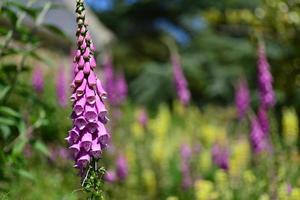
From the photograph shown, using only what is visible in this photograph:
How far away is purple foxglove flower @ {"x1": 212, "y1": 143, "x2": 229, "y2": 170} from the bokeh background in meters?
0.02

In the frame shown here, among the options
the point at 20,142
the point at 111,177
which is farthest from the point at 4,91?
the point at 111,177

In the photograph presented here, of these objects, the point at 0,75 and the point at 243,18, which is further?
the point at 243,18

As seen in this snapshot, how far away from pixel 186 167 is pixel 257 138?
1.02 meters

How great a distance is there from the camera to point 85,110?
2674 millimetres

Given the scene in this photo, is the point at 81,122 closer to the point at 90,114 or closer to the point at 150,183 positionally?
the point at 90,114

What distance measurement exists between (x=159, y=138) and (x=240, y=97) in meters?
1.23

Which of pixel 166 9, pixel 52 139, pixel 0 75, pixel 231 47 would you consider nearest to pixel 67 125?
pixel 52 139

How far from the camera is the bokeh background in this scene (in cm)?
541

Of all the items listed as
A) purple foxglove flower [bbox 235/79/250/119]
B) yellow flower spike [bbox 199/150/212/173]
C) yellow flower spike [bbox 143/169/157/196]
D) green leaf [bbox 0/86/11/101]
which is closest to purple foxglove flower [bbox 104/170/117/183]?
yellow flower spike [bbox 143/169/157/196]

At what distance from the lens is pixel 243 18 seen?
13.4 m

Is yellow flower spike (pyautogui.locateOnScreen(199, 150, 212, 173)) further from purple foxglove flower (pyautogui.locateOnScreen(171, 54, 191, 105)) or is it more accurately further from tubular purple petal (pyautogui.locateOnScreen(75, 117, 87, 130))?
tubular purple petal (pyautogui.locateOnScreen(75, 117, 87, 130))

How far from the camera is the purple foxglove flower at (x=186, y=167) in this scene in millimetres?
6523

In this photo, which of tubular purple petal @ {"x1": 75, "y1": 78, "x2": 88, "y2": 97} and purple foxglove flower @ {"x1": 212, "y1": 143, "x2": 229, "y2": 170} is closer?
tubular purple petal @ {"x1": 75, "y1": 78, "x2": 88, "y2": 97}

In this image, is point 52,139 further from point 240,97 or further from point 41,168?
point 240,97
